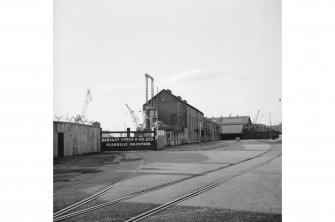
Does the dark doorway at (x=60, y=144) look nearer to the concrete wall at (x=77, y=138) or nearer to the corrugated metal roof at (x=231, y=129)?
the concrete wall at (x=77, y=138)

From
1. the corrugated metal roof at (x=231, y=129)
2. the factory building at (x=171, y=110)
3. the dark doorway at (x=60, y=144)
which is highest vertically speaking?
the factory building at (x=171, y=110)

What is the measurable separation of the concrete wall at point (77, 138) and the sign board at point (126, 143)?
1.53 metres

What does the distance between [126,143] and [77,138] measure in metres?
7.40

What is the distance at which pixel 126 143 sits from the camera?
1284 inches

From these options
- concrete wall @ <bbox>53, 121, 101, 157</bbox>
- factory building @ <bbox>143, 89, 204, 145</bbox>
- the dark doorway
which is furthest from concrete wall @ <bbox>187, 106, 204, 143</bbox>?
the dark doorway

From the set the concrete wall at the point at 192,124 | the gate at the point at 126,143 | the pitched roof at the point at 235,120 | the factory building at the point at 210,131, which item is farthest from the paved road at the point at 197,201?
the pitched roof at the point at 235,120

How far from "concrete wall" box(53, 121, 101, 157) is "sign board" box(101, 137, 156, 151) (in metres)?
1.53

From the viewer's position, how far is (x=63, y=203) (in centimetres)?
716

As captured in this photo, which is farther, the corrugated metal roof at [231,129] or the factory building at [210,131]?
the corrugated metal roof at [231,129]

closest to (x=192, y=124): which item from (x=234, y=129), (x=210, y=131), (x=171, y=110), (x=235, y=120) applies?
(x=171, y=110)

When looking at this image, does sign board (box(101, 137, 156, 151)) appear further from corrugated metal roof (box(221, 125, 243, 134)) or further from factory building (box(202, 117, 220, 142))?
corrugated metal roof (box(221, 125, 243, 134))

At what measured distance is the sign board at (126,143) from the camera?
107 ft

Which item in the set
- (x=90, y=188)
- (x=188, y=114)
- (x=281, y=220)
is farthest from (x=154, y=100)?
(x=281, y=220)
